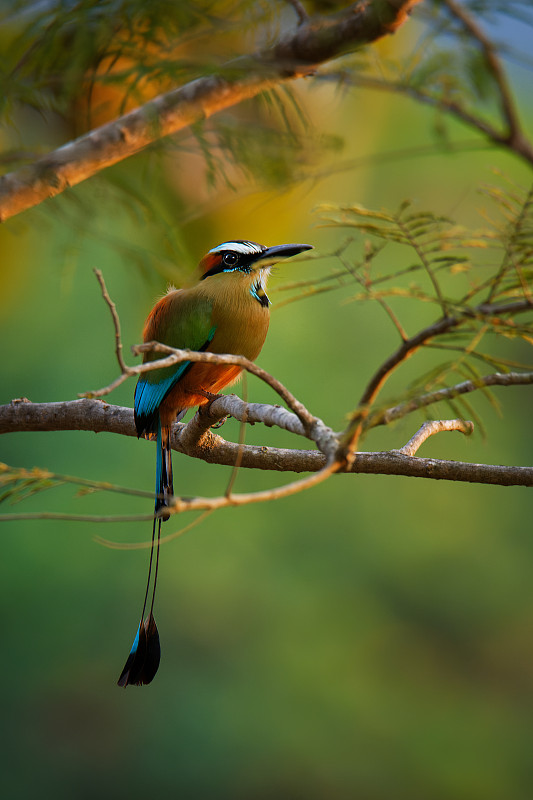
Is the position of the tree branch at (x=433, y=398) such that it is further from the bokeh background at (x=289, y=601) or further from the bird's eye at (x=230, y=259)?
the bokeh background at (x=289, y=601)

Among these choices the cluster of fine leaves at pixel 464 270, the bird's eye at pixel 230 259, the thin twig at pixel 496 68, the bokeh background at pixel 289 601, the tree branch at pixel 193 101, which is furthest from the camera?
the bokeh background at pixel 289 601

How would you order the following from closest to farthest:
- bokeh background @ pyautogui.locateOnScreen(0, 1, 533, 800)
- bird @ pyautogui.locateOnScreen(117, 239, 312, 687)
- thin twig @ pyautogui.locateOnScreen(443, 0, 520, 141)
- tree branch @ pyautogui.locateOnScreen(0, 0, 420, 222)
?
thin twig @ pyautogui.locateOnScreen(443, 0, 520, 141)
tree branch @ pyautogui.locateOnScreen(0, 0, 420, 222)
bird @ pyautogui.locateOnScreen(117, 239, 312, 687)
bokeh background @ pyautogui.locateOnScreen(0, 1, 533, 800)

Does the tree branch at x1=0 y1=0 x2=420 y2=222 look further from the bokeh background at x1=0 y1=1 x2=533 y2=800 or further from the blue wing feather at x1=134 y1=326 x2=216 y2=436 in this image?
the bokeh background at x1=0 y1=1 x2=533 y2=800

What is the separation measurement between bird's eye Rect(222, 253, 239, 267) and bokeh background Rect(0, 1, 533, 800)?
268cm

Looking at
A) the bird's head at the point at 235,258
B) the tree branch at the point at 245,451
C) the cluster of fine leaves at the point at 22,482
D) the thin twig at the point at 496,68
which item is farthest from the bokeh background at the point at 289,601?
the cluster of fine leaves at the point at 22,482

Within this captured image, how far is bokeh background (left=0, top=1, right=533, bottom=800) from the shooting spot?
4.79 metres

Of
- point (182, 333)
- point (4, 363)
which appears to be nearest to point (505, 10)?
point (182, 333)

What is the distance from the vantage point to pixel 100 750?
5312mm

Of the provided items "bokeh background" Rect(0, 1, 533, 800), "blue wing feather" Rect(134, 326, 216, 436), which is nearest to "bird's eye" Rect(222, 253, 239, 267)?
"blue wing feather" Rect(134, 326, 216, 436)

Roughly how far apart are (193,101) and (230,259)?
453 millimetres

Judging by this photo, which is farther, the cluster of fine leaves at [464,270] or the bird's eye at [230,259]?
the bird's eye at [230,259]

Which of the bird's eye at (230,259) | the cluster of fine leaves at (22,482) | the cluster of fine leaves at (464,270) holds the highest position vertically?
the bird's eye at (230,259)

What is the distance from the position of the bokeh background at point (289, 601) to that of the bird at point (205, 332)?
2690 mm

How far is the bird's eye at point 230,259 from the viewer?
5.52 feet
